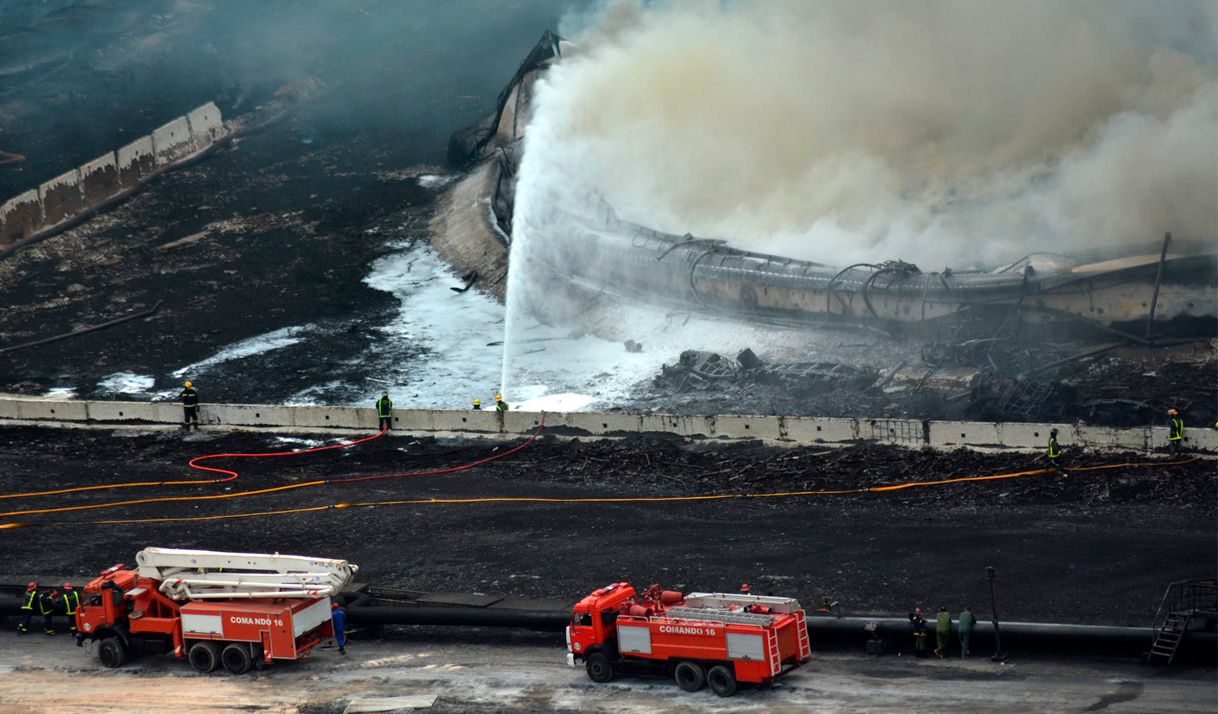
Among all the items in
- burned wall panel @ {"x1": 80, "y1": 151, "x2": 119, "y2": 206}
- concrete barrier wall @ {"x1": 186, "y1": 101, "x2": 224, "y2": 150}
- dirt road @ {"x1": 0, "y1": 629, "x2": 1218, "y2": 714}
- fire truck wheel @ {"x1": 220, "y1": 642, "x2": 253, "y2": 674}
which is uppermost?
concrete barrier wall @ {"x1": 186, "y1": 101, "x2": 224, "y2": 150}

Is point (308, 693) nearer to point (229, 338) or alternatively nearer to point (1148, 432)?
point (1148, 432)

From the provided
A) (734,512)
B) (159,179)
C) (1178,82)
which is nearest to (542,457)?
(734,512)

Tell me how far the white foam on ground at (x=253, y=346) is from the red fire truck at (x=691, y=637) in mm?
21208

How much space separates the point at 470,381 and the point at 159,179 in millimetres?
23513

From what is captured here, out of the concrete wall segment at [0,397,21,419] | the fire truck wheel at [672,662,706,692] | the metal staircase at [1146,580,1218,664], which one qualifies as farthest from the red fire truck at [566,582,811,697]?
the concrete wall segment at [0,397,21,419]

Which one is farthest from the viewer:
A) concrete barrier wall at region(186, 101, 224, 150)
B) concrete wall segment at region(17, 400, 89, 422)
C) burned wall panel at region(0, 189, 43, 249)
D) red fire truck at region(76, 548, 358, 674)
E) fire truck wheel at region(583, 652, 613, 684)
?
concrete barrier wall at region(186, 101, 224, 150)

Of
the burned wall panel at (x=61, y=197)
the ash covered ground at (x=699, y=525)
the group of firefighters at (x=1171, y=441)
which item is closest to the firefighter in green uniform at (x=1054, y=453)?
the group of firefighters at (x=1171, y=441)

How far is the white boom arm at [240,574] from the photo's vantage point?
20.3 m

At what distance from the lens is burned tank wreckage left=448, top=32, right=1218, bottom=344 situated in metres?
31.8

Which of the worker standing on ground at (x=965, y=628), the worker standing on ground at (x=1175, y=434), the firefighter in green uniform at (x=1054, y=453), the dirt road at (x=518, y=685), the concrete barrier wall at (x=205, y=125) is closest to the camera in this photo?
the dirt road at (x=518, y=685)

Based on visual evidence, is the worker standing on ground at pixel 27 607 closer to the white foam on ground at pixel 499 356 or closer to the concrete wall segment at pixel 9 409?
the concrete wall segment at pixel 9 409

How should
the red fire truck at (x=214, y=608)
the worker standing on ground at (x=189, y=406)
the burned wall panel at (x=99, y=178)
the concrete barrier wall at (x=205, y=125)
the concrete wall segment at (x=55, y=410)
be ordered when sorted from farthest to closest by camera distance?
the concrete barrier wall at (x=205, y=125) → the burned wall panel at (x=99, y=178) → the concrete wall segment at (x=55, y=410) → the worker standing on ground at (x=189, y=406) → the red fire truck at (x=214, y=608)

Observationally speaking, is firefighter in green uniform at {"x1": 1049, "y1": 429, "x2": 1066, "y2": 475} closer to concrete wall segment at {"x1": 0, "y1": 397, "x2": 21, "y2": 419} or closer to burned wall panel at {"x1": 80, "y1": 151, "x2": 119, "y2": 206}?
concrete wall segment at {"x1": 0, "y1": 397, "x2": 21, "y2": 419}

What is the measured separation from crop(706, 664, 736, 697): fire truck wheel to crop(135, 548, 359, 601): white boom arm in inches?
211
